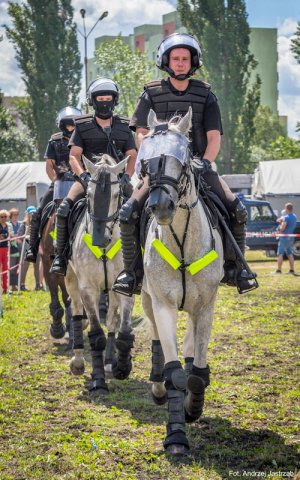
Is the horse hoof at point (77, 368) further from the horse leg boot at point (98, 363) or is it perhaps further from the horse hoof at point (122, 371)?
the horse hoof at point (122, 371)

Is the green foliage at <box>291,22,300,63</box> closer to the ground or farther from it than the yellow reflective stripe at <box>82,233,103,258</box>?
farther from it

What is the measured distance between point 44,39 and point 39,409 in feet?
180

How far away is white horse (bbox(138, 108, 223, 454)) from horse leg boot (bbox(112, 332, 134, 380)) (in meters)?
1.89

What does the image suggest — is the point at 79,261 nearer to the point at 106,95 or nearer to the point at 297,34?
the point at 106,95

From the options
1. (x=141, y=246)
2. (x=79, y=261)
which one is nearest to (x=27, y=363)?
(x=79, y=261)

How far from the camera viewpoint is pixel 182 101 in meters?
8.34

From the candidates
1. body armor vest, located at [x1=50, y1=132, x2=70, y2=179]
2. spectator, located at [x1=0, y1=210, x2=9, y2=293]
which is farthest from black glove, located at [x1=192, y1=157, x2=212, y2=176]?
spectator, located at [x1=0, y1=210, x2=9, y2=293]

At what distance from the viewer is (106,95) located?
436 inches

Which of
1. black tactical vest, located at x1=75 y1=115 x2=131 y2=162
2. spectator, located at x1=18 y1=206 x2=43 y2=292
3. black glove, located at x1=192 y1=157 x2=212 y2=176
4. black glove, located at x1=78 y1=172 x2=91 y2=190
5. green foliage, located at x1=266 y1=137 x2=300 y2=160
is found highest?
green foliage, located at x1=266 y1=137 x2=300 y2=160

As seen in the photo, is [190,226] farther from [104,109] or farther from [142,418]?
[104,109]

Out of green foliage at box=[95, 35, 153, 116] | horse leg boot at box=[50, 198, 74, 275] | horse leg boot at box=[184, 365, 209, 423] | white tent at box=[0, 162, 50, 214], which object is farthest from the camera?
green foliage at box=[95, 35, 153, 116]

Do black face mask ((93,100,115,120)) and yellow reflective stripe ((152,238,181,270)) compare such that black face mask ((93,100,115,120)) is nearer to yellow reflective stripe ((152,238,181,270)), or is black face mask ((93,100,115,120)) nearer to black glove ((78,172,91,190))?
black glove ((78,172,91,190))

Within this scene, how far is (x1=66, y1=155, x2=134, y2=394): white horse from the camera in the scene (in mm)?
9797

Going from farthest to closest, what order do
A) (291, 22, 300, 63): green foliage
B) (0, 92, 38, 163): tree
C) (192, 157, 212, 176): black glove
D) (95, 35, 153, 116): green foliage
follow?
(0, 92, 38, 163): tree
(95, 35, 153, 116): green foliage
(291, 22, 300, 63): green foliage
(192, 157, 212, 176): black glove
